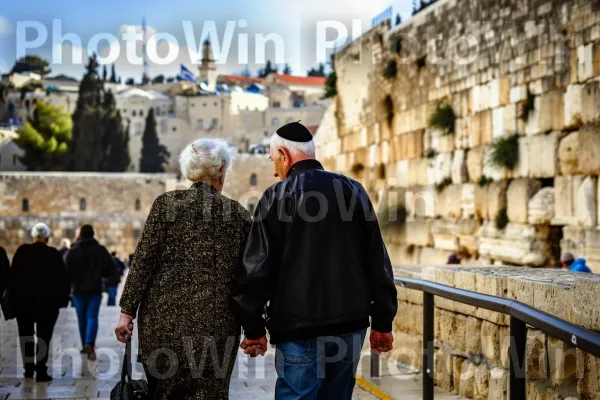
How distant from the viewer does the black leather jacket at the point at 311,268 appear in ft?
9.77

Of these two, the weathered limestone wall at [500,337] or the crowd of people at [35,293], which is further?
the crowd of people at [35,293]

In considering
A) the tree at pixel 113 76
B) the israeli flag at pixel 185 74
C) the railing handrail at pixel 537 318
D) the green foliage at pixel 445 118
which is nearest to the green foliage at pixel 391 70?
the green foliage at pixel 445 118

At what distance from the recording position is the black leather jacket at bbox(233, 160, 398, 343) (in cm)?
298

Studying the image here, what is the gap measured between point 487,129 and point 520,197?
3.43 feet

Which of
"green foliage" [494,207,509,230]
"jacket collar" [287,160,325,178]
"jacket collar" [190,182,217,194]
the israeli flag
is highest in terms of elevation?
the israeli flag

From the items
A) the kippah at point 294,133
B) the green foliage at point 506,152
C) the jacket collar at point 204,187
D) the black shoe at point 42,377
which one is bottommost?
the black shoe at point 42,377

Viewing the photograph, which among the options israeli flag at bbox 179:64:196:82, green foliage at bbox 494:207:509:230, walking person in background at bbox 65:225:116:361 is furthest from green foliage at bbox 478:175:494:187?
israeli flag at bbox 179:64:196:82

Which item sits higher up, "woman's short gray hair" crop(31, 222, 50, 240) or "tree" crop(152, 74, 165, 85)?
"tree" crop(152, 74, 165, 85)

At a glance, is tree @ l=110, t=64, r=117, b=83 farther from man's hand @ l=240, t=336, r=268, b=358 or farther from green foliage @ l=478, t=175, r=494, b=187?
man's hand @ l=240, t=336, r=268, b=358

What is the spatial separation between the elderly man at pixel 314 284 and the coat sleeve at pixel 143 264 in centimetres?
39

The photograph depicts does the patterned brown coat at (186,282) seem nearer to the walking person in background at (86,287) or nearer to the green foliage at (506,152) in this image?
the walking person in background at (86,287)

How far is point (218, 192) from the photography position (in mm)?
3451

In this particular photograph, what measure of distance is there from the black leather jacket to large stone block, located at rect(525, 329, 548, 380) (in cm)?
89

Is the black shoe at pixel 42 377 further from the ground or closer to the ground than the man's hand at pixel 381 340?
closer to the ground
